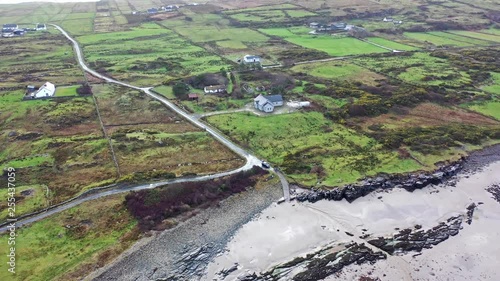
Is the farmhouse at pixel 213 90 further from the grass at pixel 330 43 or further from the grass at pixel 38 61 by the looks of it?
the grass at pixel 330 43

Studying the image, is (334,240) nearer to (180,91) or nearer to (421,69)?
(180,91)

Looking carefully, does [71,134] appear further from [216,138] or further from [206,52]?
[206,52]

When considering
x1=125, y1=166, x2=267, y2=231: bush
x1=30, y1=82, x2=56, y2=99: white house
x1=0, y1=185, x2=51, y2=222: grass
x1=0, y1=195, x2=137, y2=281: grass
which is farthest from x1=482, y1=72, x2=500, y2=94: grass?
x1=30, y1=82, x2=56, y2=99: white house

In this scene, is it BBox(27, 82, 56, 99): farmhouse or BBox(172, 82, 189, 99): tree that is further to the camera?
BBox(27, 82, 56, 99): farmhouse

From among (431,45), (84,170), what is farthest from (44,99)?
(431,45)

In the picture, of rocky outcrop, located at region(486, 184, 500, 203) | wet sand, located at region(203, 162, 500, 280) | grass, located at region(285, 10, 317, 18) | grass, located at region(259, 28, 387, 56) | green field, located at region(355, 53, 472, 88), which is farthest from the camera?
grass, located at region(285, 10, 317, 18)

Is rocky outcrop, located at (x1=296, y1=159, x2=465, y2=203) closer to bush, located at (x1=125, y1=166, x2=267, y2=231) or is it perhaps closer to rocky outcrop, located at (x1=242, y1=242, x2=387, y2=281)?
rocky outcrop, located at (x1=242, y1=242, x2=387, y2=281)

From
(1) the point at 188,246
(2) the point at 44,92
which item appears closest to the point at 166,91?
(2) the point at 44,92
